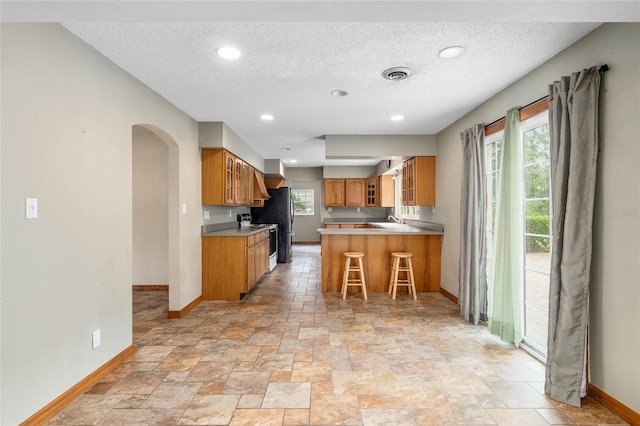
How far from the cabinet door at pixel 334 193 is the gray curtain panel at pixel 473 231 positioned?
18.1 feet

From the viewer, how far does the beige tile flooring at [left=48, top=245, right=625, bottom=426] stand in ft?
6.51

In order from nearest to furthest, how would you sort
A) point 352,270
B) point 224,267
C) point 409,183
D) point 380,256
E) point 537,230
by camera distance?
point 537,230
point 224,267
point 352,270
point 380,256
point 409,183

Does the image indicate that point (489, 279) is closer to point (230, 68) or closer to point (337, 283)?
point (337, 283)

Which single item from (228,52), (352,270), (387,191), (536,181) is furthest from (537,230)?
(387,191)

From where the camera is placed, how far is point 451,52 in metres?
2.45

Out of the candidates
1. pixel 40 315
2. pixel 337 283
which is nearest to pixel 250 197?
pixel 337 283

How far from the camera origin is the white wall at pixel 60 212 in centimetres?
174

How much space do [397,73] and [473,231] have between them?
1.96 meters

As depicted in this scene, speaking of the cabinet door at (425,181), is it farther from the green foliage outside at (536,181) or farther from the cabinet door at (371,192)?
the cabinet door at (371,192)

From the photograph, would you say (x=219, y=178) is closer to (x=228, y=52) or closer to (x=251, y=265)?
(x=251, y=265)

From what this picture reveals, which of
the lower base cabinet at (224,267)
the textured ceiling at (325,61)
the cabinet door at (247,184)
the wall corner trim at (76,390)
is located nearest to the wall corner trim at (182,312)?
the lower base cabinet at (224,267)

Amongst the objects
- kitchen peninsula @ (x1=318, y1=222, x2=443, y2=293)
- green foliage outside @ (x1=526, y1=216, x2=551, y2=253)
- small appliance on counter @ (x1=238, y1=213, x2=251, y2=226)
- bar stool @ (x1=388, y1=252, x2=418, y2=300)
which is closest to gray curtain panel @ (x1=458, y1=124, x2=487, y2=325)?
green foliage outside @ (x1=526, y1=216, x2=551, y2=253)

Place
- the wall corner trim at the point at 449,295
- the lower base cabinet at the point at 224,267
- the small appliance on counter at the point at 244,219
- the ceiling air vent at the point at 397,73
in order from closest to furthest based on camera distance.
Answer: the ceiling air vent at the point at 397,73
the wall corner trim at the point at 449,295
the lower base cabinet at the point at 224,267
the small appliance on counter at the point at 244,219

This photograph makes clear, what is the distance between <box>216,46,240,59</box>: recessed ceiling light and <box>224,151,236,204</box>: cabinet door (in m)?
2.26
